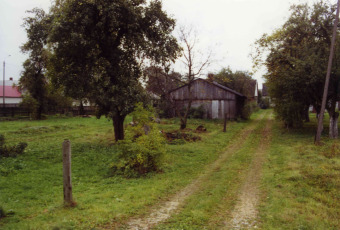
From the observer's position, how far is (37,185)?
32.5ft

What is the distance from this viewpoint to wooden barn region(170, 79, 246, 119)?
37.2 m

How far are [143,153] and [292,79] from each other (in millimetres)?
15802

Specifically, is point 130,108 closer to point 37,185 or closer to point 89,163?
point 89,163

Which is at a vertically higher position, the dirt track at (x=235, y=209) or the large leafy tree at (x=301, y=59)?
the large leafy tree at (x=301, y=59)

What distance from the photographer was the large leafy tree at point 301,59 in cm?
2078

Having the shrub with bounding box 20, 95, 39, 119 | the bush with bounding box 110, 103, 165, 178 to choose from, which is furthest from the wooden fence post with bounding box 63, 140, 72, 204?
the shrub with bounding box 20, 95, 39, 119

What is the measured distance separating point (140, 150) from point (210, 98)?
27.6 m

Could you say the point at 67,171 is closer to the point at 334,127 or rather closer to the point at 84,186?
the point at 84,186

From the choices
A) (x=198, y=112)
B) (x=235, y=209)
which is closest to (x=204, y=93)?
(x=198, y=112)

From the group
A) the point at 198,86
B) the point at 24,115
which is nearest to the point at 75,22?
the point at 198,86

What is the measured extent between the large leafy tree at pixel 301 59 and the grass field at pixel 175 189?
674cm

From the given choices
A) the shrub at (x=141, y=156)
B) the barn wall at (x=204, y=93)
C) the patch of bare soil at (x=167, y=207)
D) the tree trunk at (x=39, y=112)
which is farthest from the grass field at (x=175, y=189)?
the tree trunk at (x=39, y=112)

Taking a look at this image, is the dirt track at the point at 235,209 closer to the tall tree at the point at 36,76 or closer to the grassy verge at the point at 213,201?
the grassy verge at the point at 213,201

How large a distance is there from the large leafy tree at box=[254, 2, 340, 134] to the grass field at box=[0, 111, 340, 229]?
6736 millimetres
